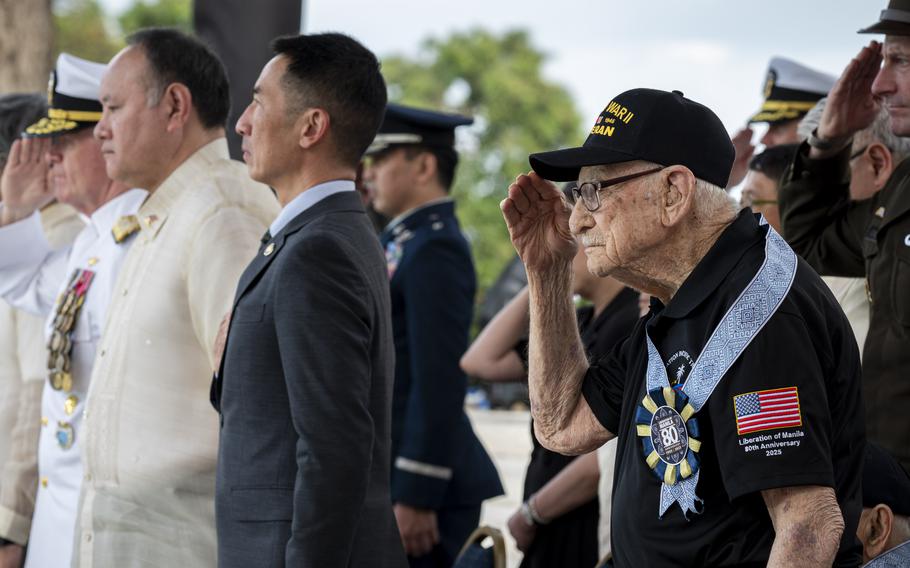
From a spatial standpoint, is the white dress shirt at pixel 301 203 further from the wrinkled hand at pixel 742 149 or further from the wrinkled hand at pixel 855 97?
the wrinkled hand at pixel 742 149

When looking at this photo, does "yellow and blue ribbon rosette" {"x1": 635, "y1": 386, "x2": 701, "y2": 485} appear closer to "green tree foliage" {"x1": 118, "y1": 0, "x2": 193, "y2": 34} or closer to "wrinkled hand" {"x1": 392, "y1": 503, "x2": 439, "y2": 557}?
"wrinkled hand" {"x1": 392, "y1": 503, "x2": 439, "y2": 557}

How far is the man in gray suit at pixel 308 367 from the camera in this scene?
2373 mm

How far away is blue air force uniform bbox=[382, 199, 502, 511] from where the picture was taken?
3.81 meters

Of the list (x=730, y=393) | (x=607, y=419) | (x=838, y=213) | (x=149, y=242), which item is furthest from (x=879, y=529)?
(x=149, y=242)

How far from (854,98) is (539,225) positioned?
1015 millimetres

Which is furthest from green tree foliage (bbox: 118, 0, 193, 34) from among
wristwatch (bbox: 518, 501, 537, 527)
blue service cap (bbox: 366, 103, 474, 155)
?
wristwatch (bbox: 518, 501, 537, 527)

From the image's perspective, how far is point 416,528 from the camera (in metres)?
3.82

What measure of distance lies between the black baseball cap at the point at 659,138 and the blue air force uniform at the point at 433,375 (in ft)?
6.57

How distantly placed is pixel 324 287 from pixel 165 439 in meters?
0.66

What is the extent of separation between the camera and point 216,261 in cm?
284

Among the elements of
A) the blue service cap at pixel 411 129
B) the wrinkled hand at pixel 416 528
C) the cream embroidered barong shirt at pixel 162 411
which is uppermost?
the blue service cap at pixel 411 129

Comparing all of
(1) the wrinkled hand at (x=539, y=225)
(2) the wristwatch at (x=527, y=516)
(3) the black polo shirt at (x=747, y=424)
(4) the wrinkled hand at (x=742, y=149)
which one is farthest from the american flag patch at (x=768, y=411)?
(4) the wrinkled hand at (x=742, y=149)

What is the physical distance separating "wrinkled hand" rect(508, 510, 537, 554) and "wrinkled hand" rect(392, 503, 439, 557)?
1.55 feet

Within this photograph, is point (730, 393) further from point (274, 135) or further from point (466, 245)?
point (466, 245)
